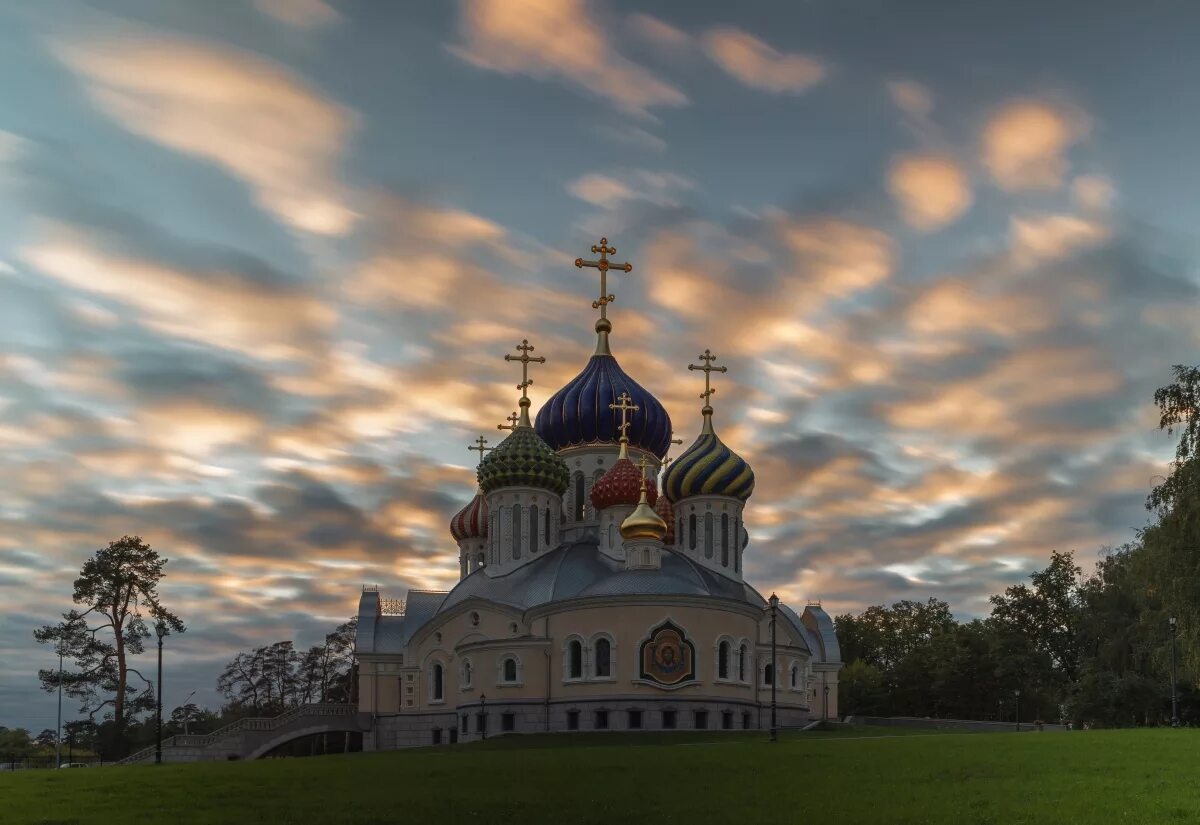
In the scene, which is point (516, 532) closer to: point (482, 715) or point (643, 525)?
point (643, 525)

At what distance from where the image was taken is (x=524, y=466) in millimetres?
55750

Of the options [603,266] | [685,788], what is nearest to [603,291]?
[603,266]

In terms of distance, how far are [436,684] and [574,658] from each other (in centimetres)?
927

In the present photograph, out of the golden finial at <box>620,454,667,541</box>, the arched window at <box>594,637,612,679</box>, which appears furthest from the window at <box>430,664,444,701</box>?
the golden finial at <box>620,454,667,541</box>

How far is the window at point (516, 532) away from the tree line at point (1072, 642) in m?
25.6

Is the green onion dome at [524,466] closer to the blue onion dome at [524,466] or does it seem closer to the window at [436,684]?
the blue onion dome at [524,466]

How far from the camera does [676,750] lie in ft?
101

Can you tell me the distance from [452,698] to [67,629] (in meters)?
17.4

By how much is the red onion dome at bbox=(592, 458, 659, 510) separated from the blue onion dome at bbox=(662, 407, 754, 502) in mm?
1913

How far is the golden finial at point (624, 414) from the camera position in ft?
186

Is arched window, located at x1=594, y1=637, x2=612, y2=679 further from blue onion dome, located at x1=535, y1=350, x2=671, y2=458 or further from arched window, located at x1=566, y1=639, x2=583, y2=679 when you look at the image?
blue onion dome, located at x1=535, y1=350, x2=671, y2=458

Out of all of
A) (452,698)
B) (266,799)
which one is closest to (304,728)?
(452,698)

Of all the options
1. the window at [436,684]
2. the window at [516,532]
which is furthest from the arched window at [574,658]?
the window at [516,532]

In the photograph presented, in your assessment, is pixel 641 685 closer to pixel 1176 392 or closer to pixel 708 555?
pixel 708 555
